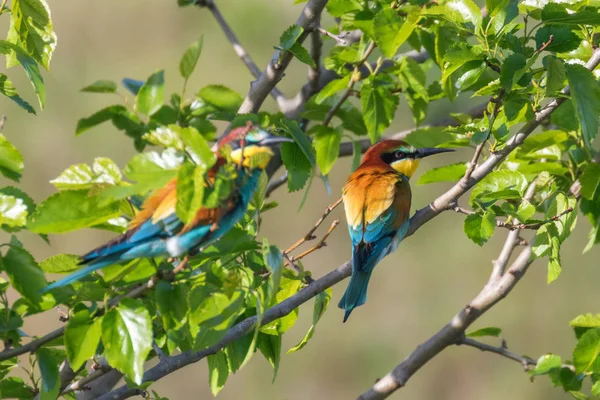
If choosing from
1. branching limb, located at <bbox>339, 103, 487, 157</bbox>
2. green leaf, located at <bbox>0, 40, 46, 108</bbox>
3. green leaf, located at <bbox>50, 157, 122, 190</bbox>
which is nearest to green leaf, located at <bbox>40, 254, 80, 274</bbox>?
green leaf, located at <bbox>50, 157, 122, 190</bbox>

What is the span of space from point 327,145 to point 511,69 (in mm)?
681

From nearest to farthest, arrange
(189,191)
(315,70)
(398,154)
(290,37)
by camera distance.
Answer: (189,191), (290,37), (315,70), (398,154)

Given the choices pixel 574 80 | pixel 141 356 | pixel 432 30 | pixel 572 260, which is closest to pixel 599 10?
pixel 574 80

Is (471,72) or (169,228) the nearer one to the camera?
(169,228)

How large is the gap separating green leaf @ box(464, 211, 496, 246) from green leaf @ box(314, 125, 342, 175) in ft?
1.55

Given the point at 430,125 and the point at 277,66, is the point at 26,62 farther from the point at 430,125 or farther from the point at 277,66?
the point at 430,125

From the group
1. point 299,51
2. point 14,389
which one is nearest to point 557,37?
point 299,51

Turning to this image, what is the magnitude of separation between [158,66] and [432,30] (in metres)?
3.78

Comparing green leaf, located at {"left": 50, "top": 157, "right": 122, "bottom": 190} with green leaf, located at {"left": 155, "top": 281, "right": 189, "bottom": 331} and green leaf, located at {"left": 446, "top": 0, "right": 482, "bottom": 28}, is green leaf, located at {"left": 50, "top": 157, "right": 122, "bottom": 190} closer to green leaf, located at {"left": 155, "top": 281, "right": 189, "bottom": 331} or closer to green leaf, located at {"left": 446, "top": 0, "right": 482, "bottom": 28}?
green leaf, located at {"left": 155, "top": 281, "right": 189, "bottom": 331}

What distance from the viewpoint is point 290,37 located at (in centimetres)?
185

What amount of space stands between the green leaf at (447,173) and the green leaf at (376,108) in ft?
0.53

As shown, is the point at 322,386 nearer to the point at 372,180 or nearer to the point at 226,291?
the point at 372,180

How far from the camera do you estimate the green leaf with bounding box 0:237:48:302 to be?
125 cm

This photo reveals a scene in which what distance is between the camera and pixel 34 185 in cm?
479
